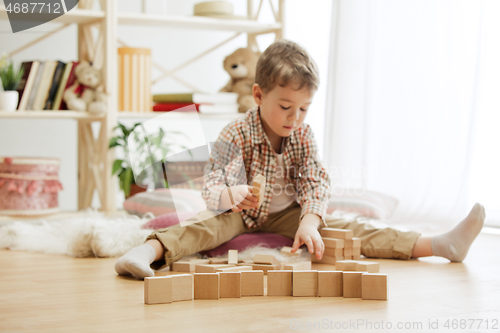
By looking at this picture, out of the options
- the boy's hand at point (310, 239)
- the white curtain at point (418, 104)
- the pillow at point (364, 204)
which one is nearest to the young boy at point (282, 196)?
the boy's hand at point (310, 239)

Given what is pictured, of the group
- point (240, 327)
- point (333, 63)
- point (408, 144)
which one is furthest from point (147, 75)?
point (240, 327)

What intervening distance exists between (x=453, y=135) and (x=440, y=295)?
51.8 inches

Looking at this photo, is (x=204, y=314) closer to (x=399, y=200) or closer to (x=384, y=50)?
(x=399, y=200)

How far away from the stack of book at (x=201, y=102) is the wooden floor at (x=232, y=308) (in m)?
1.28

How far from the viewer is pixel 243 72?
245 centimetres

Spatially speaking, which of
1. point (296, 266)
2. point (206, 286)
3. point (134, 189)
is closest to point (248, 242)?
point (296, 266)

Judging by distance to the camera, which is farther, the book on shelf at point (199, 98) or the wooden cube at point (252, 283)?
the book on shelf at point (199, 98)

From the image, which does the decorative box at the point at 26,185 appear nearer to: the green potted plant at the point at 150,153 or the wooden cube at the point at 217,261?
the green potted plant at the point at 150,153

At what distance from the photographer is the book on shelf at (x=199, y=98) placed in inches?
94.2

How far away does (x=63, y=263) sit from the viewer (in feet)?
4.35

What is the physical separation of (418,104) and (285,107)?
Answer: 3.84 ft

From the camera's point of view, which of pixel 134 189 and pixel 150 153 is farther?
pixel 134 189

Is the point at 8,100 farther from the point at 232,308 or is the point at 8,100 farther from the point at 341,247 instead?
the point at 232,308

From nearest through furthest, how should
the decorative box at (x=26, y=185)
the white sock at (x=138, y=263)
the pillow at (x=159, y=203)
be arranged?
the white sock at (x=138, y=263) → the pillow at (x=159, y=203) → the decorative box at (x=26, y=185)
